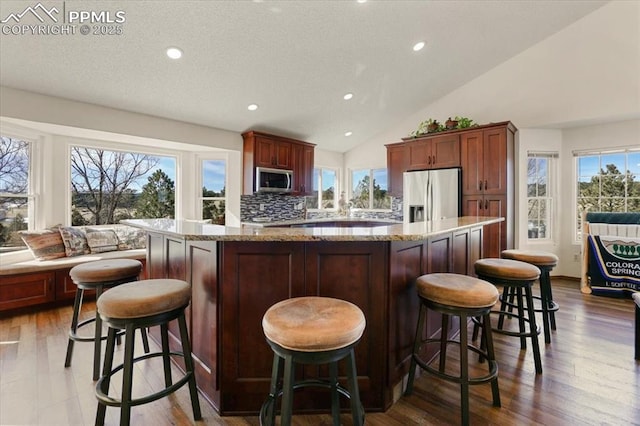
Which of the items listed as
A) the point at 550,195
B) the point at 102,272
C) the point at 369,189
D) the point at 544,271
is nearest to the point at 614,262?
the point at 550,195

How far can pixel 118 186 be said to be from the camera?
4426 mm

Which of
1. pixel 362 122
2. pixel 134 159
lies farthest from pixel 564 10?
pixel 134 159

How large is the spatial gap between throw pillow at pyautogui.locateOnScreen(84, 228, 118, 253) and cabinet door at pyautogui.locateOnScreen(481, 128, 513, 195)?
521 centimetres

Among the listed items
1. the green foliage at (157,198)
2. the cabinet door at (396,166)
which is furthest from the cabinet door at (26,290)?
the cabinet door at (396,166)

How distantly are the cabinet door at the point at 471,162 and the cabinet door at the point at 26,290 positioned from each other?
540 centimetres

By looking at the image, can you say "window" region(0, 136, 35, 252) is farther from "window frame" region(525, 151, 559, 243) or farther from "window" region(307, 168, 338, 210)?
"window frame" region(525, 151, 559, 243)

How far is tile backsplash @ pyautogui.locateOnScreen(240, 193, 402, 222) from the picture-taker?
16.7ft

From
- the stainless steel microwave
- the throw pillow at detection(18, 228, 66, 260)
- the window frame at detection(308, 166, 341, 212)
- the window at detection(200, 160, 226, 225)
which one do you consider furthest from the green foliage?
the window frame at detection(308, 166, 341, 212)

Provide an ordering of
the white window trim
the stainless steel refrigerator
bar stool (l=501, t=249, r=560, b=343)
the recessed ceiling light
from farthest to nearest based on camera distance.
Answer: the white window trim, the stainless steel refrigerator, the recessed ceiling light, bar stool (l=501, t=249, r=560, b=343)

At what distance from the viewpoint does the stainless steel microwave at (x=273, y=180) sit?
4758 mm

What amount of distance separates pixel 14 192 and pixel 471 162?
5946mm

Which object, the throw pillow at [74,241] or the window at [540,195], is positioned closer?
the throw pillow at [74,241]

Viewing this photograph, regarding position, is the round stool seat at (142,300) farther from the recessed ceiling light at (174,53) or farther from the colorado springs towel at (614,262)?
the colorado springs towel at (614,262)

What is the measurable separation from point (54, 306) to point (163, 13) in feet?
11.0
